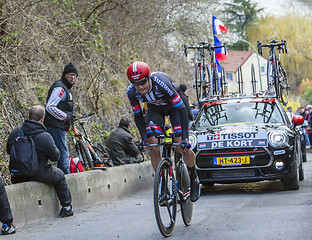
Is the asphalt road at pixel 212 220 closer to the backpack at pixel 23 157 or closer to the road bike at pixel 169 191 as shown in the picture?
the road bike at pixel 169 191

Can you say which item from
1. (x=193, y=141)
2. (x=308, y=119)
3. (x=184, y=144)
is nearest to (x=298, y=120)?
(x=193, y=141)

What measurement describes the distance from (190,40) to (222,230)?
1502 centimetres

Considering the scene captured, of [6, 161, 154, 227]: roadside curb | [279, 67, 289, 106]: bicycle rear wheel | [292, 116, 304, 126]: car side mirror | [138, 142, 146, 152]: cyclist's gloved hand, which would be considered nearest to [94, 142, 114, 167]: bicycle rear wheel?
[6, 161, 154, 227]: roadside curb

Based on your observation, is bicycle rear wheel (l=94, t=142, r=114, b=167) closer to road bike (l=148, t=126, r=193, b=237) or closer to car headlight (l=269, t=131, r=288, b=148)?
car headlight (l=269, t=131, r=288, b=148)

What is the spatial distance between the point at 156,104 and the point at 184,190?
1.08 m

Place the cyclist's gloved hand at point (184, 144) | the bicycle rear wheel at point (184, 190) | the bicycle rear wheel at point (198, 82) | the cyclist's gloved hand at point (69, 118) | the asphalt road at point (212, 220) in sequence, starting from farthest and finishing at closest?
1. the bicycle rear wheel at point (198, 82)
2. the cyclist's gloved hand at point (69, 118)
3. the bicycle rear wheel at point (184, 190)
4. the cyclist's gloved hand at point (184, 144)
5. the asphalt road at point (212, 220)

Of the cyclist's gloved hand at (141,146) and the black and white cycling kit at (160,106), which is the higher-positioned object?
the black and white cycling kit at (160,106)

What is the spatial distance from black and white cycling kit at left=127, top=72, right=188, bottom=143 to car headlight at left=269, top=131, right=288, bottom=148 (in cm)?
332

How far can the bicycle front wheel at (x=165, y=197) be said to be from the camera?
6.47 metres

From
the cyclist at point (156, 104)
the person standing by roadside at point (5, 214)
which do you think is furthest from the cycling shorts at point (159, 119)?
the person standing by roadside at point (5, 214)

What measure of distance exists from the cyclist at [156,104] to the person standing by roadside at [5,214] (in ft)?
6.01

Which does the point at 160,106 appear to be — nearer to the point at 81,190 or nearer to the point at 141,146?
the point at 141,146

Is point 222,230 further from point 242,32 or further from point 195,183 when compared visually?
point 242,32

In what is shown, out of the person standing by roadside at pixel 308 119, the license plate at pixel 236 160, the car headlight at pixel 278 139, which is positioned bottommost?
the person standing by roadside at pixel 308 119
